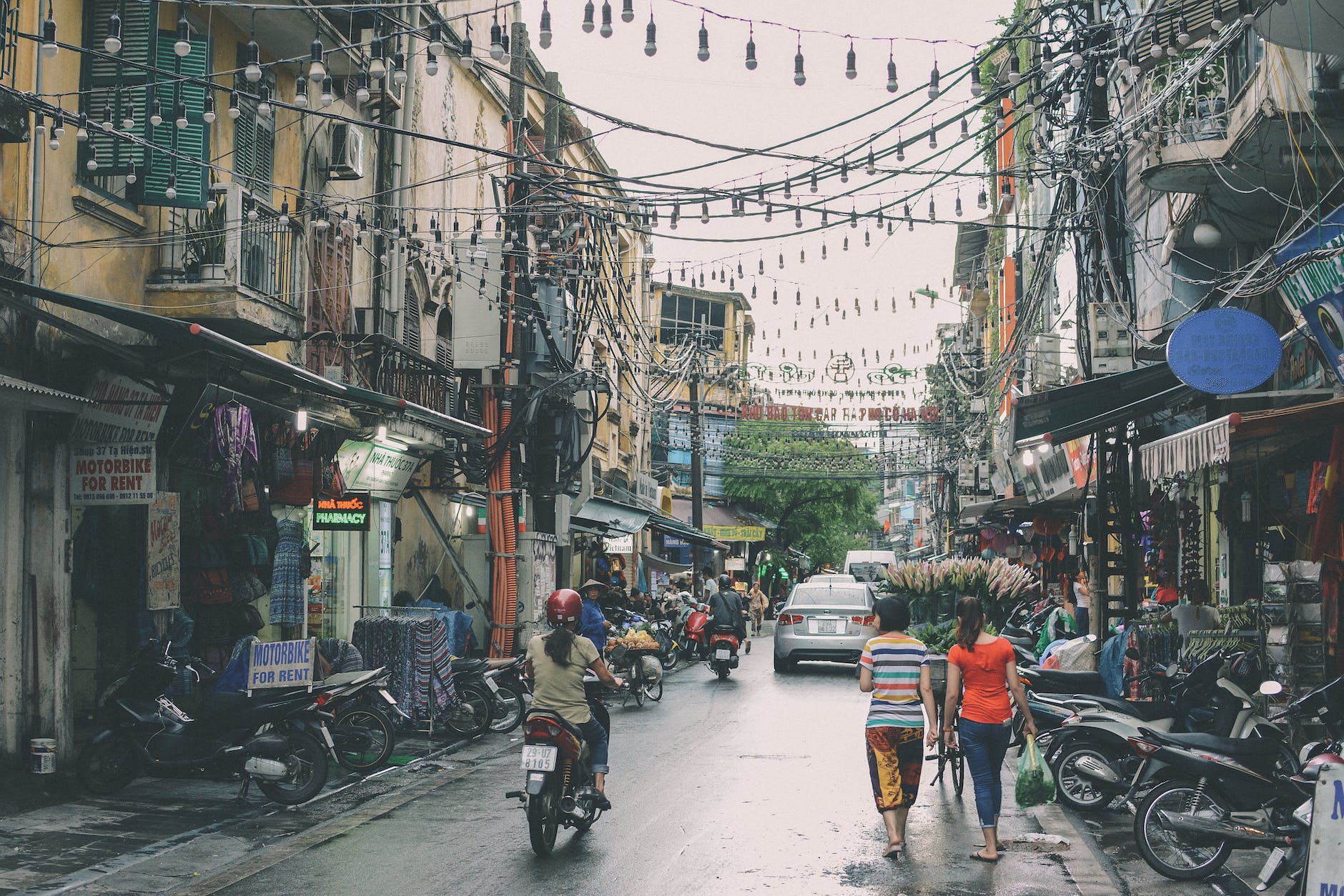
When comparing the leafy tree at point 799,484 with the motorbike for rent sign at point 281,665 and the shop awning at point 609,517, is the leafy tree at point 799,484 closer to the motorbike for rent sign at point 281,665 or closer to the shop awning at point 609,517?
the shop awning at point 609,517

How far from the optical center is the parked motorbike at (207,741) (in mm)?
10297

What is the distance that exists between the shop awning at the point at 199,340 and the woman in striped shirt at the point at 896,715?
5.72 m

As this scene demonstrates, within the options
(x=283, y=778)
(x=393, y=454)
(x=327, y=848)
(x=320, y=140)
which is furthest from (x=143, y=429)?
(x=320, y=140)

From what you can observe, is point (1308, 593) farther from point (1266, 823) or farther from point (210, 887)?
point (210, 887)

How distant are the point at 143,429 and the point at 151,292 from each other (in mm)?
2166

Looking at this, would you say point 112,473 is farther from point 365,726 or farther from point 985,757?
point 985,757

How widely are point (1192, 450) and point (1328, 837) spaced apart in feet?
19.0

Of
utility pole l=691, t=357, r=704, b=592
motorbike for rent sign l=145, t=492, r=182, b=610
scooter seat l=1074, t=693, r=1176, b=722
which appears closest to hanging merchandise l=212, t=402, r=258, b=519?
motorbike for rent sign l=145, t=492, r=182, b=610

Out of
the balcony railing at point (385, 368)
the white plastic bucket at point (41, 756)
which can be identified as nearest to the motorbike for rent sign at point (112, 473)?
the white plastic bucket at point (41, 756)

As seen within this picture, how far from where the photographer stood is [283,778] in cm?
1027

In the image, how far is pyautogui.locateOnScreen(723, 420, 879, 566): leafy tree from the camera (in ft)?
189

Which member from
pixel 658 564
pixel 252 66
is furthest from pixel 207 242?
pixel 658 564

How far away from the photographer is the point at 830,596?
24.3m

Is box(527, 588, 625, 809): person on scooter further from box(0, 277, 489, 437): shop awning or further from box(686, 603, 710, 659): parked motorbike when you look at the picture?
box(686, 603, 710, 659): parked motorbike
